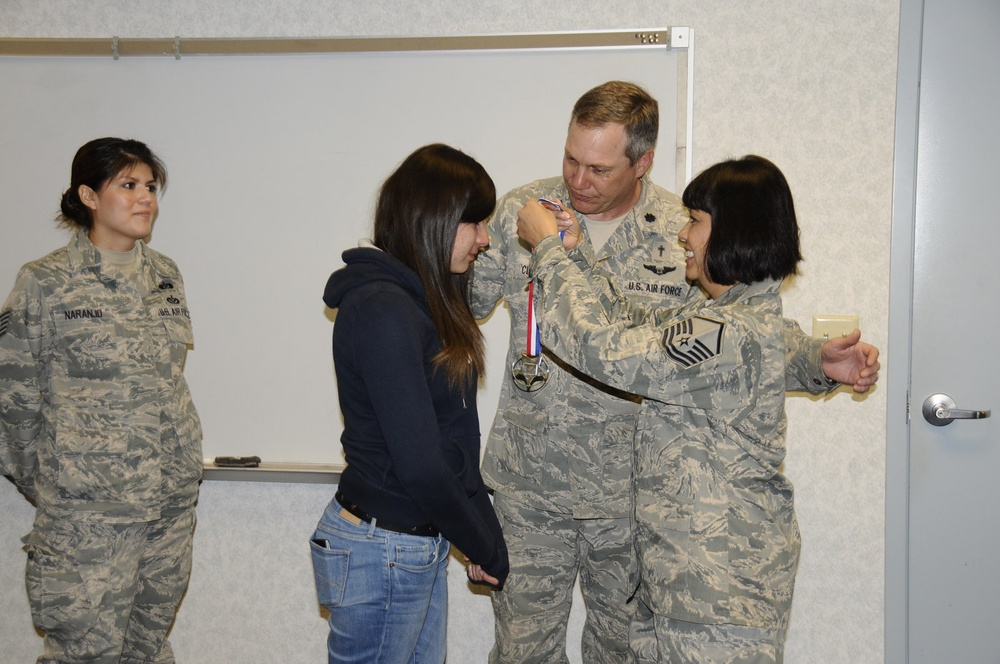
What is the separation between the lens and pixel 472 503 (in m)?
1.73

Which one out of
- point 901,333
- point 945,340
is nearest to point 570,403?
point 901,333

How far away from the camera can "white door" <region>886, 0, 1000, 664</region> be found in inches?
94.1

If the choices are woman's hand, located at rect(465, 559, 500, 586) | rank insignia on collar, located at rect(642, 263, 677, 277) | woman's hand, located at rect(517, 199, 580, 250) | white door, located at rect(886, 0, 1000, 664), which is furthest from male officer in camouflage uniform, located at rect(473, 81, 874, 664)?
white door, located at rect(886, 0, 1000, 664)

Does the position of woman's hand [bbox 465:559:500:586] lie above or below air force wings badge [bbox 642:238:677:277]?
below

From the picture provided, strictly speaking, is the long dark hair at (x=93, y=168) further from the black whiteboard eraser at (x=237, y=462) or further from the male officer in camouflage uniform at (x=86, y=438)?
the black whiteboard eraser at (x=237, y=462)

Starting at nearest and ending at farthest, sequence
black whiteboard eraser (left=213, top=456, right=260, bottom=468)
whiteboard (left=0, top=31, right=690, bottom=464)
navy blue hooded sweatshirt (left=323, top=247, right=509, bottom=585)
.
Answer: navy blue hooded sweatshirt (left=323, top=247, right=509, bottom=585) < whiteboard (left=0, top=31, right=690, bottom=464) < black whiteboard eraser (left=213, top=456, right=260, bottom=468)

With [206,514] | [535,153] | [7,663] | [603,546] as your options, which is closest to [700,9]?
[535,153]

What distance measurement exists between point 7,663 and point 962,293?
3.33m

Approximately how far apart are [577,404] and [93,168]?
1.45 meters

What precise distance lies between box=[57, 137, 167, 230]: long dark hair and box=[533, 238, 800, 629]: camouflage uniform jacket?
139 centimetres

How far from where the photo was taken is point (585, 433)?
2.09 meters

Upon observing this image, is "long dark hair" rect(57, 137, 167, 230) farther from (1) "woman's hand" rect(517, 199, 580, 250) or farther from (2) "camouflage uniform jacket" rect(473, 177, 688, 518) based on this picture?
(1) "woman's hand" rect(517, 199, 580, 250)

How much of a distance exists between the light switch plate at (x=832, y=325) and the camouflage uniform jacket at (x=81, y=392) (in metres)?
1.90

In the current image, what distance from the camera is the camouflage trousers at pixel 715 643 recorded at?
153 centimetres
